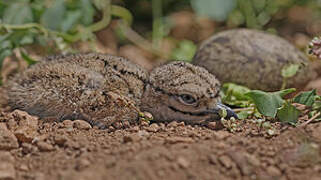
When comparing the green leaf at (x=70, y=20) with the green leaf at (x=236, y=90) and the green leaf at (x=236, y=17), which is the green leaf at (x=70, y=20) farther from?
the green leaf at (x=236, y=17)

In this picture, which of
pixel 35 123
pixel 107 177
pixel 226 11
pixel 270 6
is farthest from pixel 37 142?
pixel 270 6

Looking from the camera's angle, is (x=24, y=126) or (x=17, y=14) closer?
(x=24, y=126)

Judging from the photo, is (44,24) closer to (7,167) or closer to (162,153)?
(7,167)

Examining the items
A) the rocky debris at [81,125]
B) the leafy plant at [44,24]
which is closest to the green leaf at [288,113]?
the rocky debris at [81,125]

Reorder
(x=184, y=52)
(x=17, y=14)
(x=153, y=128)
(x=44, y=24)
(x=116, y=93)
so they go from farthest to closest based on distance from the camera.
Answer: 1. (x=184, y=52)
2. (x=44, y=24)
3. (x=17, y=14)
4. (x=116, y=93)
5. (x=153, y=128)

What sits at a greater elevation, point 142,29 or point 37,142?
point 142,29

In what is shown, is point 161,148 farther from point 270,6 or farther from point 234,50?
point 270,6

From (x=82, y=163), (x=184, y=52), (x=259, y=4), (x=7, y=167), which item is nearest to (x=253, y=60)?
(x=184, y=52)
